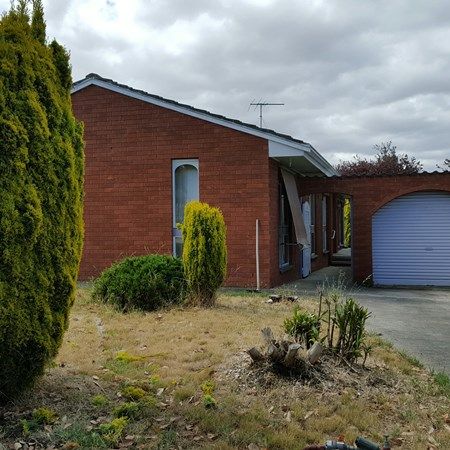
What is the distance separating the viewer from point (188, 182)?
508 inches

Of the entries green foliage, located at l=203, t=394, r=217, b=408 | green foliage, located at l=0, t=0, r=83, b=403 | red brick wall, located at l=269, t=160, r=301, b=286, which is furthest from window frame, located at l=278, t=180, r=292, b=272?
green foliage, located at l=0, t=0, r=83, b=403

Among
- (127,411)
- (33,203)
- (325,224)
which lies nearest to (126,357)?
(127,411)

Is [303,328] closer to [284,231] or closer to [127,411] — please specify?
[127,411]

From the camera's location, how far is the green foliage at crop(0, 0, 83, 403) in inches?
145

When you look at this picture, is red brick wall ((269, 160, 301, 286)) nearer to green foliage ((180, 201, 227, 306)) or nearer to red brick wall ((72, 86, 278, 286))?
red brick wall ((72, 86, 278, 286))

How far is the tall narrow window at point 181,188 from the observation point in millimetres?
12844

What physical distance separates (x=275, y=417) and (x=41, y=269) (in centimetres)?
213

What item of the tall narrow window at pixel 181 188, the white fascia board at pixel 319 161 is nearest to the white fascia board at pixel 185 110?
the white fascia board at pixel 319 161

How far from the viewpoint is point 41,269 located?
12.9 ft

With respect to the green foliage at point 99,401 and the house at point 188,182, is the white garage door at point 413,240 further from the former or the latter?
the green foliage at point 99,401

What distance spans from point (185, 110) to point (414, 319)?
7079mm

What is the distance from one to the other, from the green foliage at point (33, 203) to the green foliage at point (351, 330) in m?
2.63

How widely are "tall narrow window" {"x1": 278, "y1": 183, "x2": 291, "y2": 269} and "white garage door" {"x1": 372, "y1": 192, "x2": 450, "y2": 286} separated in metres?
2.33

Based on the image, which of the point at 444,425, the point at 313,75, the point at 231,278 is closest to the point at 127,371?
the point at 444,425
